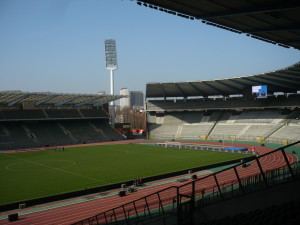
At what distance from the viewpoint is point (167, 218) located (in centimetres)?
1216

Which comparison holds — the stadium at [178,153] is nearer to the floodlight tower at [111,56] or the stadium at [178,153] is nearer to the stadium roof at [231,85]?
the stadium roof at [231,85]

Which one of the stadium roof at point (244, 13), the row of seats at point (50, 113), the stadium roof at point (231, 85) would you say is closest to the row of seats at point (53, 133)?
the row of seats at point (50, 113)

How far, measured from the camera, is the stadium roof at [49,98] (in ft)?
179

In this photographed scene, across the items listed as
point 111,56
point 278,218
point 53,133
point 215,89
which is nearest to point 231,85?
point 215,89

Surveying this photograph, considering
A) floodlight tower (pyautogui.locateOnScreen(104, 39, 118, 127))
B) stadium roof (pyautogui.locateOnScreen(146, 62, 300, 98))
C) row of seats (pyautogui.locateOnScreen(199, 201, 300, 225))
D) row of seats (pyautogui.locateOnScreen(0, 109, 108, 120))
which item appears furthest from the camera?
floodlight tower (pyautogui.locateOnScreen(104, 39, 118, 127))

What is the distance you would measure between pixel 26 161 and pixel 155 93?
48125 millimetres

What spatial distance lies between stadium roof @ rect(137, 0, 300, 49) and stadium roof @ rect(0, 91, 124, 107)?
44.7 m

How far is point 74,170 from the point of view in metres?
33.7

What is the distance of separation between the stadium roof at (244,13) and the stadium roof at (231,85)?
31.5 m

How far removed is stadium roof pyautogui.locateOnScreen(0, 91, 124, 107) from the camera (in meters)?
54.7

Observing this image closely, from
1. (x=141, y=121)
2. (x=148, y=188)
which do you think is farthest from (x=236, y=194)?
(x=141, y=121)

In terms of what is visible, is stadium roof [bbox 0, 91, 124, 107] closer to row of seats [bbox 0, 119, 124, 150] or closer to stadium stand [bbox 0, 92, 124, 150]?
stadium stand [bbox 0, 92, 124, 150]

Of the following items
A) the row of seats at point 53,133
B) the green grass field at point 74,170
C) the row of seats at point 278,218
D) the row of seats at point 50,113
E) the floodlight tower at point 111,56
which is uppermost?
the floodlight tower at point 111,56

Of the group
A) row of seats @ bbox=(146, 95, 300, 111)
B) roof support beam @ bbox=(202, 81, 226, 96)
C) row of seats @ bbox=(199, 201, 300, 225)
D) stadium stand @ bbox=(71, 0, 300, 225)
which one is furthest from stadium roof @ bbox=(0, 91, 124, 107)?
row of seats @ bbox=(199, 201, 300, 225)
